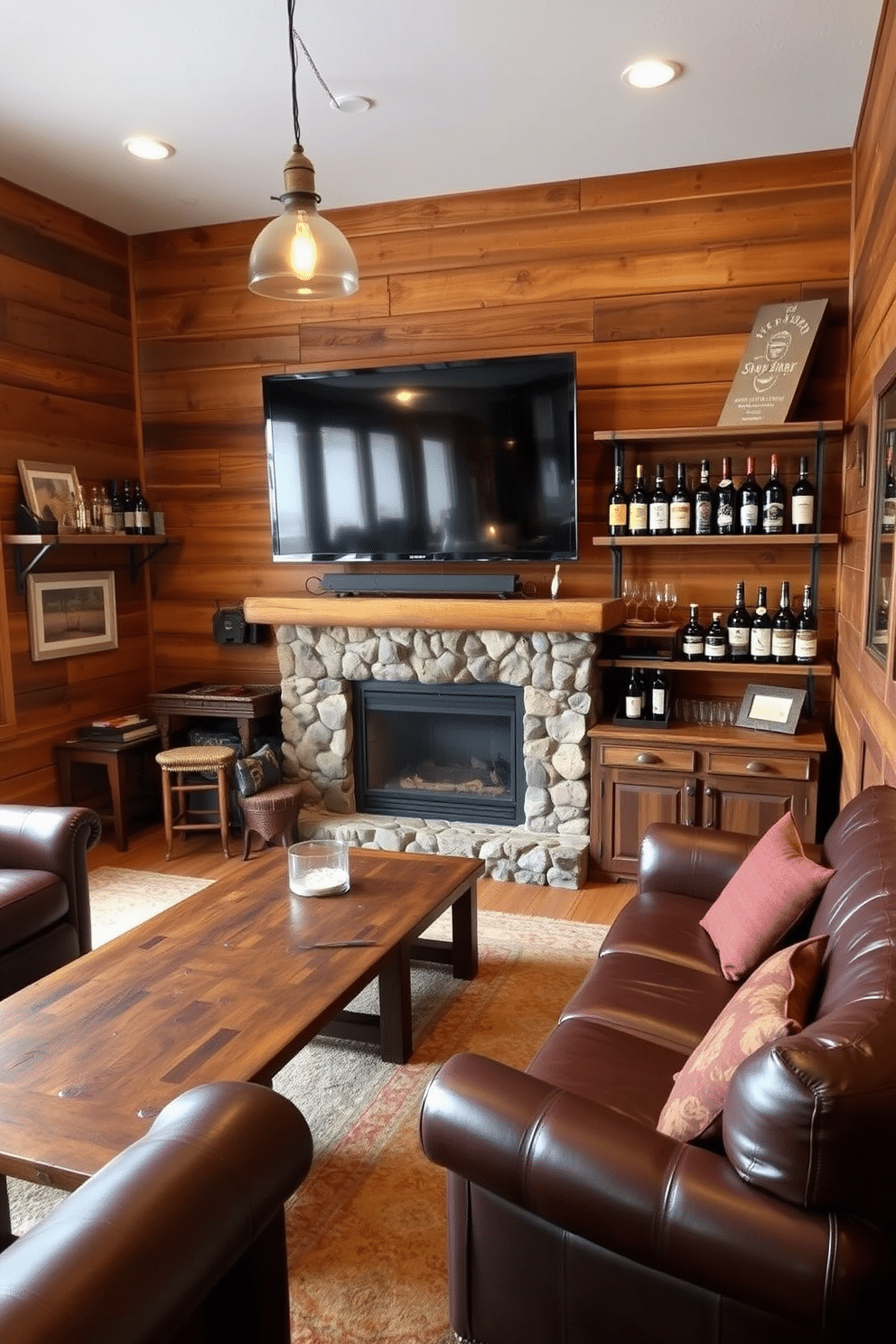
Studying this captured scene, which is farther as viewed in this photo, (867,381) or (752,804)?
(752,804)

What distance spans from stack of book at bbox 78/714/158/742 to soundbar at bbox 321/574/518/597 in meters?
1.10

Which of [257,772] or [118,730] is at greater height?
[118,730]

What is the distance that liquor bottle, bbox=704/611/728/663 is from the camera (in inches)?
157

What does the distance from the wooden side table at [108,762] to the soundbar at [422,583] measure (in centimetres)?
121

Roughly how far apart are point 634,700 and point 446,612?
0.88 m

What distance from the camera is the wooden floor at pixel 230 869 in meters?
3.83

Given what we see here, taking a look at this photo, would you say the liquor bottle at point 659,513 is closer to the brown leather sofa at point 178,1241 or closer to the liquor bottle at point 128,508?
the liquor bottle at point 128,508

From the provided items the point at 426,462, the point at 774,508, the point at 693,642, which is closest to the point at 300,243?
the point at 426,462

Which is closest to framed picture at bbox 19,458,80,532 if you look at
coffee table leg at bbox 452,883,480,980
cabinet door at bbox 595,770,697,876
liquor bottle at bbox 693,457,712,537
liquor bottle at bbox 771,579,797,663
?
coffee table leg at bbox 452,883,480,980

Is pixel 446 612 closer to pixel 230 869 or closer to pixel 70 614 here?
pixel 230 869

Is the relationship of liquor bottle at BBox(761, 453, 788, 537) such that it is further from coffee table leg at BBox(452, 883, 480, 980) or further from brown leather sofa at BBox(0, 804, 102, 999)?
brown leather sofa at BBox(0, 804, 102, 999)

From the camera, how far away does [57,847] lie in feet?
10.00

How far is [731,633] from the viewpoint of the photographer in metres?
3.99

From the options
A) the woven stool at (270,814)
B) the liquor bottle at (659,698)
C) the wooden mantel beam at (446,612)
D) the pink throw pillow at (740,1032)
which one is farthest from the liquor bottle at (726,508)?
the pink throw pillow at (740,1032)
